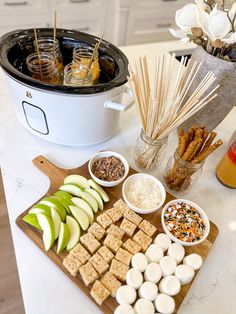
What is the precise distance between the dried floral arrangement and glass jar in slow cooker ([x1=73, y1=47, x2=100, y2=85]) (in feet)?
0.68

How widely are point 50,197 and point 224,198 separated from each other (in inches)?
16.6

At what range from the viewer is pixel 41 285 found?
0.49 metres

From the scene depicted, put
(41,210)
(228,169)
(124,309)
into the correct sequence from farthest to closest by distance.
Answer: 1. (228,169)
2. (41,210)
3. (124,309)

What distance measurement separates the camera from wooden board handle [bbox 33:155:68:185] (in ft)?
2.08

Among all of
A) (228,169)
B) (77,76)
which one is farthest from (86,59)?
(228,169)

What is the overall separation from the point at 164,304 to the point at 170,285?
0.03 metres

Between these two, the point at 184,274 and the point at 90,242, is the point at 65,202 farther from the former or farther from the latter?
the point at 184,274

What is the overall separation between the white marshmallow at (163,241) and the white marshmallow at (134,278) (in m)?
0.07

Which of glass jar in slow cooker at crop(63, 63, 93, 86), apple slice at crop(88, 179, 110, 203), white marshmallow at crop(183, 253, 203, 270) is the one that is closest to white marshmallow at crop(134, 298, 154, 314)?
white marshmallow at crop(183, 253, 203, 270)

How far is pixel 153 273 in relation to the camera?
1.61 ft

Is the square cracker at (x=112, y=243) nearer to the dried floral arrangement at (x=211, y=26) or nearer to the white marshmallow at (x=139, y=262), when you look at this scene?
the white marshmallow at (x=139, y=262)

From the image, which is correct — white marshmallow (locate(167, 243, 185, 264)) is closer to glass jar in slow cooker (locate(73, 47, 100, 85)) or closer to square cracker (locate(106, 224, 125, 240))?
square cracker (locate(106, 224, 125, 240))

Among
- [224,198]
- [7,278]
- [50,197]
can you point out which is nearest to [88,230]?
[50,197]

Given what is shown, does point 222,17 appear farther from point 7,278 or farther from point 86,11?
point 86,11
